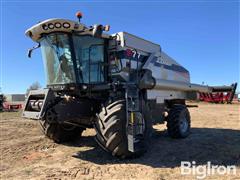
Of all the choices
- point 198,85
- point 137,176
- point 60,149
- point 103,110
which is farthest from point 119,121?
point 198,85

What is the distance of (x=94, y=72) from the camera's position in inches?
299

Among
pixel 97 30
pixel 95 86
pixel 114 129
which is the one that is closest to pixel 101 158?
pixel 114 129

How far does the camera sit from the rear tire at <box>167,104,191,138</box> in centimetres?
981

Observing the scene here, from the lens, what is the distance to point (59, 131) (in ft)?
28.9

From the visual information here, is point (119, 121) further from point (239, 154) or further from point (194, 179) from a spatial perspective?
point (239, 154)

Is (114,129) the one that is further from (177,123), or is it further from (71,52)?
(177,123)

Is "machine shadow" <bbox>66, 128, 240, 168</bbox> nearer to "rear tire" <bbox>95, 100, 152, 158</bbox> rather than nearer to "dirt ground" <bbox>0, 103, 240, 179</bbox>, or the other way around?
"dirt ground" <bbox>0, 103, 240, 179</bbox>

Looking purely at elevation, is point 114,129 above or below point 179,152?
above
